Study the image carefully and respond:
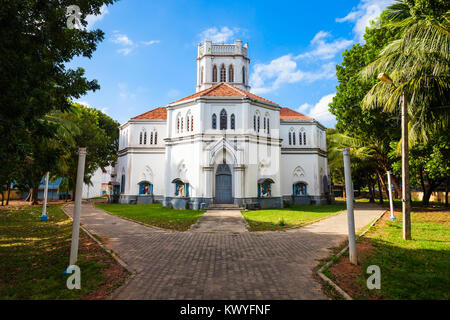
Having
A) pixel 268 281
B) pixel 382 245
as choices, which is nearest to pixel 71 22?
pixel 268 281

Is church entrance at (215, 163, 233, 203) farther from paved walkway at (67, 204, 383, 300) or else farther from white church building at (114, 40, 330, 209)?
paved walkway at (67, 204, 383, 300)

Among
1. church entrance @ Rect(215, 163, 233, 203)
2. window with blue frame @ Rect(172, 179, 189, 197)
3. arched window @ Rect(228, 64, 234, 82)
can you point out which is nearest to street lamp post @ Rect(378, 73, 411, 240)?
church entrance @ Rect(215, 163, 233, 203)

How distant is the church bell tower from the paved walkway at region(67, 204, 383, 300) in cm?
2639

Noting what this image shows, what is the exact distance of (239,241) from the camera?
9.79 meters

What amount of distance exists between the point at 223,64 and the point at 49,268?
106 ft

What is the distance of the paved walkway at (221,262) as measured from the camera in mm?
5012

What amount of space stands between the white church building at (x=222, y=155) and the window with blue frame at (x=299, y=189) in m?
0.12

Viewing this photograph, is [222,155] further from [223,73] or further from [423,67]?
[223,73]

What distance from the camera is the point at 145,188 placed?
1175 inches

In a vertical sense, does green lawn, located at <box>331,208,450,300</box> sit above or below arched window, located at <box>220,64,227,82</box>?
below

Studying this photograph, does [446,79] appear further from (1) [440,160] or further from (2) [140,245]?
(2) [140,245]

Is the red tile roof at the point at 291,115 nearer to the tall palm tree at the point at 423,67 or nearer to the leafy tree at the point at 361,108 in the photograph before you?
the leafy tree at the point at 361,108

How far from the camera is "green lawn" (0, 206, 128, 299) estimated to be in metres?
4.91
